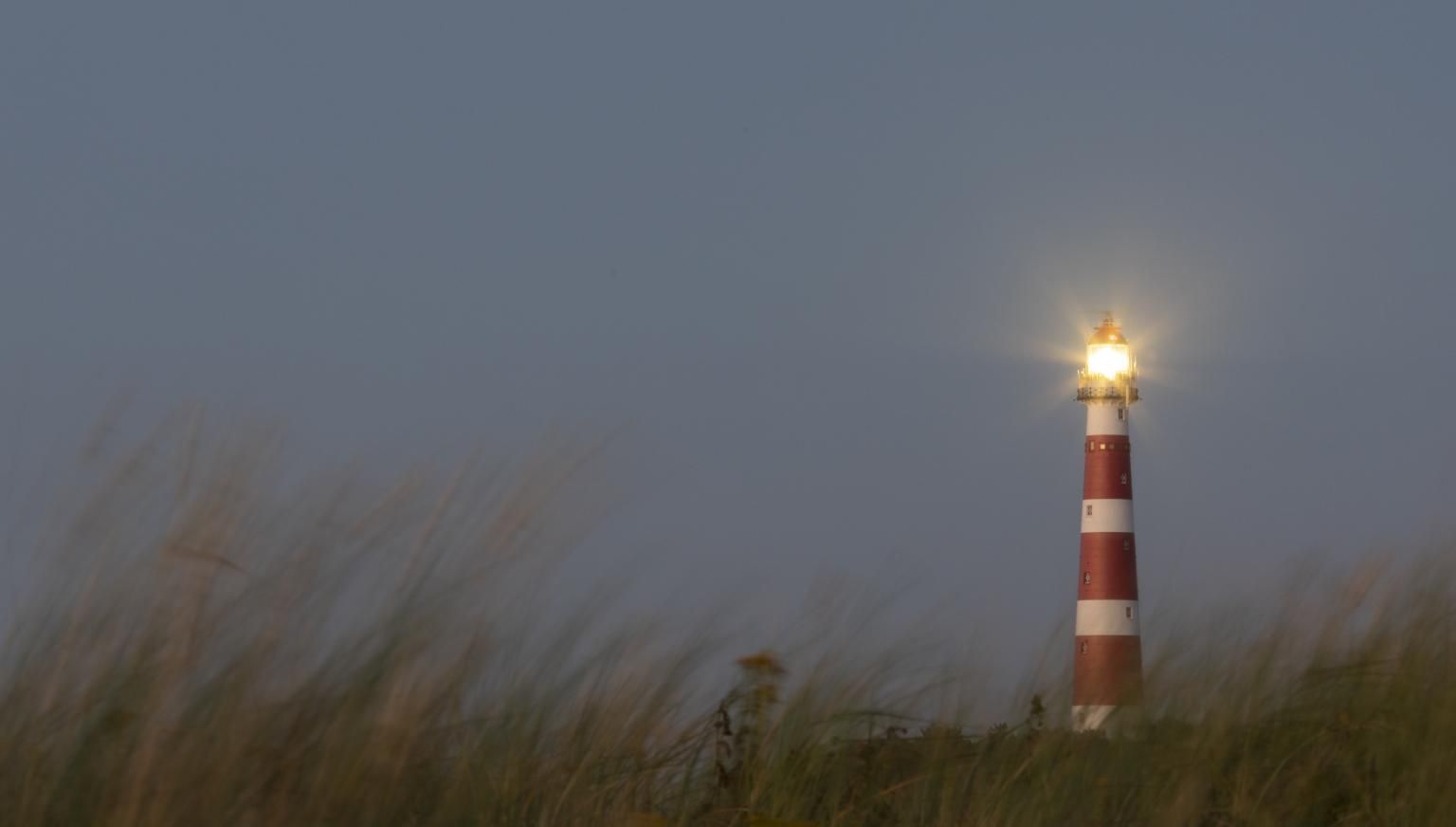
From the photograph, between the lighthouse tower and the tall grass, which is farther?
the lighthouse tower

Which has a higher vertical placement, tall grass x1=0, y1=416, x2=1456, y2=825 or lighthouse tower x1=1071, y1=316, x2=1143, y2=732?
lighthouse tower x1=1071, y1=316, x2=1143, y2=732

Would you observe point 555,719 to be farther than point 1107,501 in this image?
No

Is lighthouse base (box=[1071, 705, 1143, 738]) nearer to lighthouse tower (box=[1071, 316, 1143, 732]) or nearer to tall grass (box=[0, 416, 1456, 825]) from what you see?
tall grass (box=[0, 416, 1456, 825])

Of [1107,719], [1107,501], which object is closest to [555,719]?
[1107,719]

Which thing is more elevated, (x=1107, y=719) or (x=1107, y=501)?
(x=1107, y=501)

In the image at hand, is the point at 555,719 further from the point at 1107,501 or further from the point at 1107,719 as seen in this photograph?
the point at 1107,501

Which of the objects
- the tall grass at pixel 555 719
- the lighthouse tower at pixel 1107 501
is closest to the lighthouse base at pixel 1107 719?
the tall grass at pixel 555 719

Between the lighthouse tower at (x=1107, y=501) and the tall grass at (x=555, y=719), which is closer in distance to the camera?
the tall grass at (x=555, y=719)

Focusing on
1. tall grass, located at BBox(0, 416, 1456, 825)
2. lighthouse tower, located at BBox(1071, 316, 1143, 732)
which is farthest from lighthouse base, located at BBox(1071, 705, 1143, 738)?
lighthouse tower, located at BBox(1071, 316, 1143, 732)

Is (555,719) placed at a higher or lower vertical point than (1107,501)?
lower

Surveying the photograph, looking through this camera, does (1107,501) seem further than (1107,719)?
Yes

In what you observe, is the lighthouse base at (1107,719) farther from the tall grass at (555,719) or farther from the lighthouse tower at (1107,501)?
the lighthouse tower at (1107,501)

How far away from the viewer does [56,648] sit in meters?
2.90

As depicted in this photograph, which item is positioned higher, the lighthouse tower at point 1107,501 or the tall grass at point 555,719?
the lighthouse tower at point 1107,501
